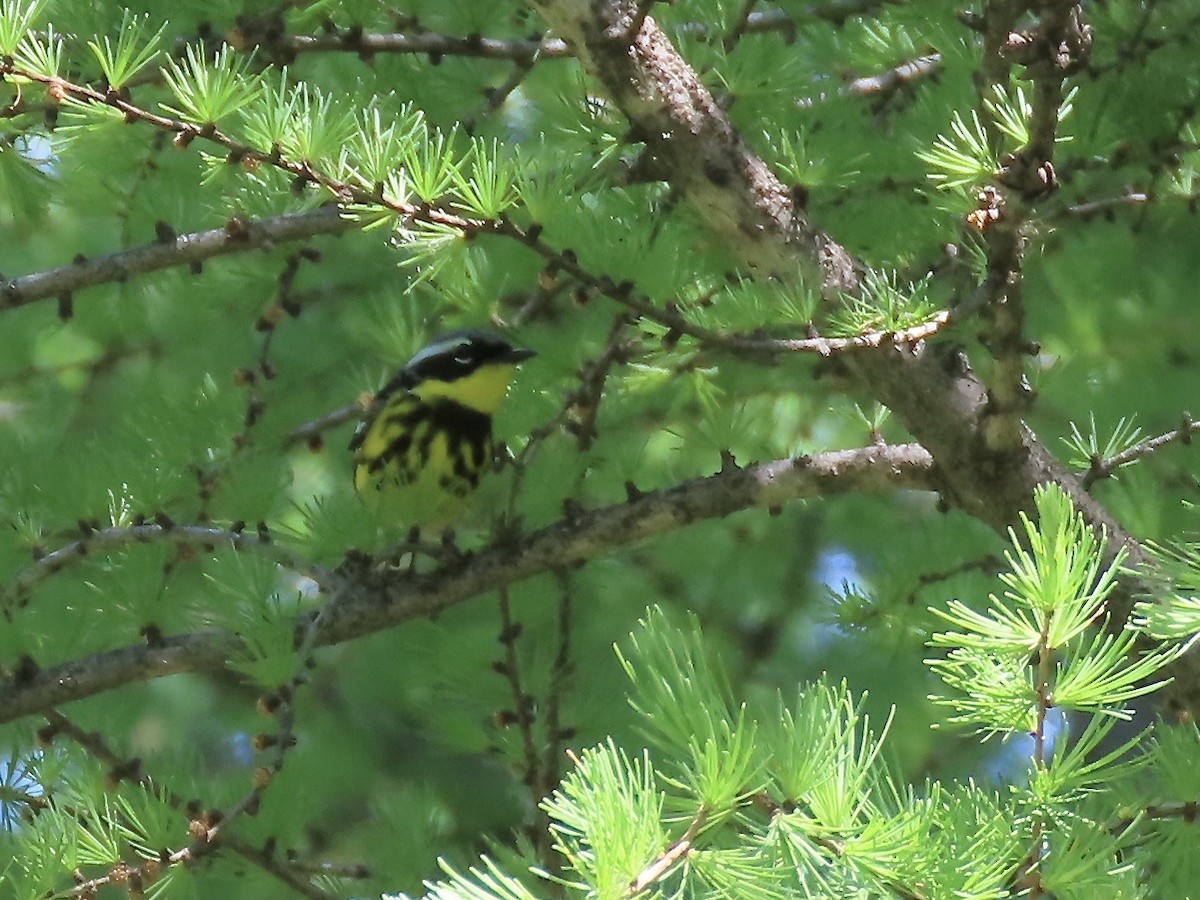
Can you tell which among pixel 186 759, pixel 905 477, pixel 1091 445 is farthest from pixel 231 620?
pixel 1091 445

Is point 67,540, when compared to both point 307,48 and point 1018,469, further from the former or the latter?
point 1018,469

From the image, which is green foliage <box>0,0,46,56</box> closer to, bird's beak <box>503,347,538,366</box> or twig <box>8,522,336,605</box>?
twig <box>8,522,336,605</box>

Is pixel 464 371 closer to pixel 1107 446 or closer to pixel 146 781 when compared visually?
pixel 146 781

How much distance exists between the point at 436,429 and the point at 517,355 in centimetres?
37

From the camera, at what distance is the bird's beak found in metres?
2.04

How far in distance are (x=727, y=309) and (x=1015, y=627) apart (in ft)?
1.72

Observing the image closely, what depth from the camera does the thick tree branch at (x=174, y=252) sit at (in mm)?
1601

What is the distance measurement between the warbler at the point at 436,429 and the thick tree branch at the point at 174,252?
0.73 meters

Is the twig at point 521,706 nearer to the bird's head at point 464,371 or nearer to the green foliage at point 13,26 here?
the bird's head at point 464,371

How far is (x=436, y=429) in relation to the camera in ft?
8.34

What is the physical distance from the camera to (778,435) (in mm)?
2293

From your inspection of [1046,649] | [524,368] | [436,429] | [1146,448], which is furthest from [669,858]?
[436,429]

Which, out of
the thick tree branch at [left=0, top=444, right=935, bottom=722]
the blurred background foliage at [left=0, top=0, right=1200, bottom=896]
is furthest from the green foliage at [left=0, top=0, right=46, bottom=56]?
the thick tree branch at [left=0, top=444, right=935, bottom=722]

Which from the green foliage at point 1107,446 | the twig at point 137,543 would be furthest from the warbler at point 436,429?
the green foliage at point 1107,446
